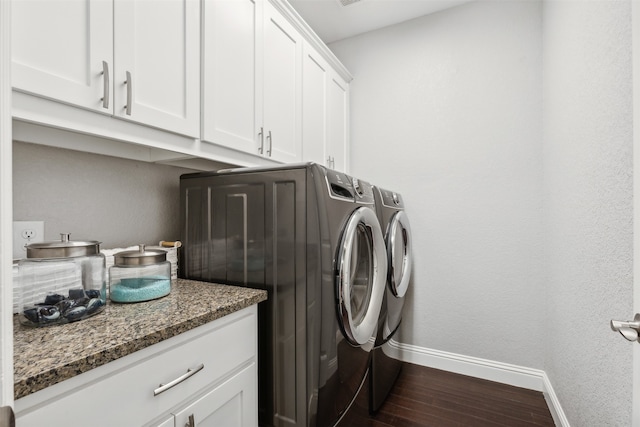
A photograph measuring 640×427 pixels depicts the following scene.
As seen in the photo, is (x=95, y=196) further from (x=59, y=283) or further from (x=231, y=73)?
(x=231, y=73)

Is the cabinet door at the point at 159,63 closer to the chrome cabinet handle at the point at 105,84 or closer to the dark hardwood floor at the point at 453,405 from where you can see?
the chrome cabinet handle at the point at 105,84

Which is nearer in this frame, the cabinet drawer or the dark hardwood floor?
the cabinet drawer

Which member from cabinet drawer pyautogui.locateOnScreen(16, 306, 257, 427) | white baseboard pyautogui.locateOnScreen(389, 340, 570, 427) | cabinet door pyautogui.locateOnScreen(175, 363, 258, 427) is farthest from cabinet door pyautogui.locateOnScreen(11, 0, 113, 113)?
white baseboard pyautogui.locateOnScreen(389, 340, 570, 427)

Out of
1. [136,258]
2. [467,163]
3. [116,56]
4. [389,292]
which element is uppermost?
[116,56]

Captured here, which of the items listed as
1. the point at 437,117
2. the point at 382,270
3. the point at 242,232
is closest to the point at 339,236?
the point at 242,232

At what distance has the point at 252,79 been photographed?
154cm

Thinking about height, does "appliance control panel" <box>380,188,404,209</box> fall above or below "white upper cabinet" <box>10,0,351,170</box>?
below

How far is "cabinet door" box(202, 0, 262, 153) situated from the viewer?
1.29m

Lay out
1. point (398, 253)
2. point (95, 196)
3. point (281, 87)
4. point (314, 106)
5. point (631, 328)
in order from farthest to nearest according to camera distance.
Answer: point (314, 106), point (398, 253), point (281, 87), point (95, 196), point (631, 328)

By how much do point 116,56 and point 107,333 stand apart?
82 centimetres

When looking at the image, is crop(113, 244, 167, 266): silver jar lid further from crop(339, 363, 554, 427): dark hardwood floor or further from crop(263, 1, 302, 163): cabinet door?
crop(339, 363, 554, 427): dark hardwood floor

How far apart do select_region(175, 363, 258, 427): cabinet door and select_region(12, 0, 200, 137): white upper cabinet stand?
907 millimetres

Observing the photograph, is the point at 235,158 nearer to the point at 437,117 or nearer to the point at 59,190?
the point at 59,190

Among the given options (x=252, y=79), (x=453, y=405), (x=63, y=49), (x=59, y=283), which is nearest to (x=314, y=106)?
(x=252, y=79)
